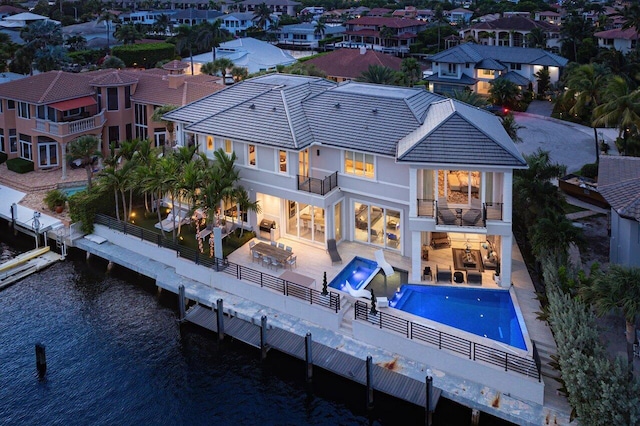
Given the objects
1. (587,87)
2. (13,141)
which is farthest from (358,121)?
(13,141)

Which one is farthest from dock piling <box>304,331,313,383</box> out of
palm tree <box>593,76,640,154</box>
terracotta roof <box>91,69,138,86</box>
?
terracotta roof <box>91,69,138,86</box>

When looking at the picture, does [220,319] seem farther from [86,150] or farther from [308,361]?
[86,150]

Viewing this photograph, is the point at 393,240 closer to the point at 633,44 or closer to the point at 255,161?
the point at 255,161

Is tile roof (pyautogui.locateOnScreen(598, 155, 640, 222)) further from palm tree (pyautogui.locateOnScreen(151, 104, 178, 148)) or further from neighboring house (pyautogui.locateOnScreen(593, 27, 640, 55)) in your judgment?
neighboring house (pyautogui.locateOnScreen(593, 27, 640, 55))

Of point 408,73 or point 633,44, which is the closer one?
point 408,73

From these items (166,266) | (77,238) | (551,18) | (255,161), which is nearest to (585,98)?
(255,161)

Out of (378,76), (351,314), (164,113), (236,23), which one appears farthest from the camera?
(236,23)
